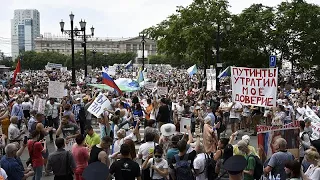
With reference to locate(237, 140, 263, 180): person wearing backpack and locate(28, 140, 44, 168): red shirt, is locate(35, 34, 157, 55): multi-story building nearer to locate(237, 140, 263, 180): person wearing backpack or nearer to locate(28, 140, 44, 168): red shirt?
locate(28, 140, 44, 168): red shirt

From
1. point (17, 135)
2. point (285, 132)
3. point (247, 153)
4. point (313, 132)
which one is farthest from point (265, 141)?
point (17, 135)

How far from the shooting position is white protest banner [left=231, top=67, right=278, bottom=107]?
36.8 feet

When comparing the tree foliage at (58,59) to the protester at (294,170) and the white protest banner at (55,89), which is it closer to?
the white protest banner at (55,89)

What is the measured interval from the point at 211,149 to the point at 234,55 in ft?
84.9

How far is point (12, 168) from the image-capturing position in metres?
7.48

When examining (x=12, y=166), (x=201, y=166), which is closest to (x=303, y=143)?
(x=201, y=166)

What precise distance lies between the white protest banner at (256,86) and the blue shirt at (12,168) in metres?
6.09

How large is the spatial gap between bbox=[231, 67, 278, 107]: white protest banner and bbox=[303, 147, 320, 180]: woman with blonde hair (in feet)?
12.2

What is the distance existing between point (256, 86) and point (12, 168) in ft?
20.7

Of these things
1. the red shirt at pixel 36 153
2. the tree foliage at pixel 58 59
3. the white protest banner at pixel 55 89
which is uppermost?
the tree foliage at pixel 58 59

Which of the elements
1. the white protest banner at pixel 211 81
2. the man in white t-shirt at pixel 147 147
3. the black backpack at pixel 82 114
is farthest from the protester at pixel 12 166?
the white protest banner at pixel 211 81

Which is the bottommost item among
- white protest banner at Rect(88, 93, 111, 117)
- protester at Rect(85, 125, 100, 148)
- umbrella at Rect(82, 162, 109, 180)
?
protester at Rect(85, 125, 100, 148)

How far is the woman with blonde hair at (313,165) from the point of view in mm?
6866

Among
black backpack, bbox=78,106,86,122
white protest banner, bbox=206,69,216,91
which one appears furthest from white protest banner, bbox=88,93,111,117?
white protest banner, bbox=206,69,216,91
